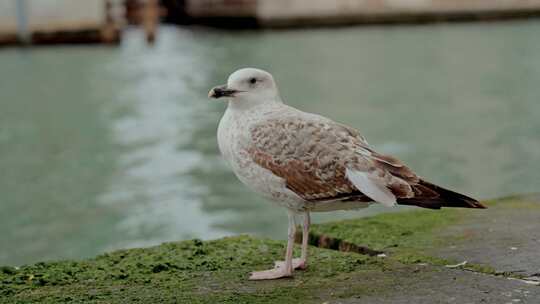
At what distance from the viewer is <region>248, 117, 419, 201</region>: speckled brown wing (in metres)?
2.93

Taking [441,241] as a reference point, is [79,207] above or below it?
below

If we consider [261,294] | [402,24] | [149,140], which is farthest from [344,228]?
[402,24]

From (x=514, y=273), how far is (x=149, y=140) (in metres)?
7.62

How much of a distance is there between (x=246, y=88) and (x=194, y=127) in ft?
26.2

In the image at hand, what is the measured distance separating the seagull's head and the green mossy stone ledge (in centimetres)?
53

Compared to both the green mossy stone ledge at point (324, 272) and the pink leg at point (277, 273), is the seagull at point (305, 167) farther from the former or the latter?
the green mossy stone ledge at point (324, 272)

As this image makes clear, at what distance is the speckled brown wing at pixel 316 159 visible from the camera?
9.62 ft

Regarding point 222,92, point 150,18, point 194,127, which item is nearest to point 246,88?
point 222,92

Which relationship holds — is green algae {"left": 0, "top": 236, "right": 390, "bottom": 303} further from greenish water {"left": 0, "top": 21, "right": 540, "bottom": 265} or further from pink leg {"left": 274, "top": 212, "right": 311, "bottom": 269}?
greenish water {"left": 0, "top": 21, "right": 540, "bottom": 265}

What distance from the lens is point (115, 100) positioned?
13.4 meters

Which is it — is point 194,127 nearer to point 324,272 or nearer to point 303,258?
point 303,258

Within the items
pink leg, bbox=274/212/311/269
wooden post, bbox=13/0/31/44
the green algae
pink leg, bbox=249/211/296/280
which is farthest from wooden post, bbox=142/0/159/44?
pink leg, bbox=249/211/296/280

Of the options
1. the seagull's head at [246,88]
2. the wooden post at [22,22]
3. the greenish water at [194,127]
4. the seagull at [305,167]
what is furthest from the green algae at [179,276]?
the wooden post at [22,22]

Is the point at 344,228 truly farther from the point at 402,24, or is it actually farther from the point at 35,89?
the point at 402,24
